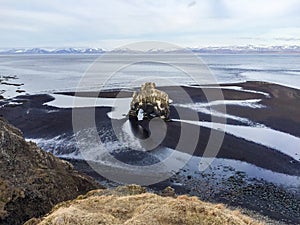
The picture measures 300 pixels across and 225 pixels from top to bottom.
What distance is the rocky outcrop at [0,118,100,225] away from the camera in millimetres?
13289

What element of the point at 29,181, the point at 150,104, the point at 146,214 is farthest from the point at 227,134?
the point at 146,214

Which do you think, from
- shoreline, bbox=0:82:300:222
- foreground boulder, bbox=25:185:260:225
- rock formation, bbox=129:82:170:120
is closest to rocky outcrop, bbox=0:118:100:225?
foreground boulder, bbox=25:185:260:225

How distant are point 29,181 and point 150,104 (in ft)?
89.7

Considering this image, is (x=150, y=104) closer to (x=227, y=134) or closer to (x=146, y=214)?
(x=227, y=134)

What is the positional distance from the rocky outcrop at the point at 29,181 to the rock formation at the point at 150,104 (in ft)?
76.6

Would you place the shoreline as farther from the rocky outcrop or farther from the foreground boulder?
the foreground boulder

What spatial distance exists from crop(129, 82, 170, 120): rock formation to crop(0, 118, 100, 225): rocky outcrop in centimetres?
2335

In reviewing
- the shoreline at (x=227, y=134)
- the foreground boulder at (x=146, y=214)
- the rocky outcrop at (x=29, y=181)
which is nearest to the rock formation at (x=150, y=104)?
the shoreline at (x=227, y=134)

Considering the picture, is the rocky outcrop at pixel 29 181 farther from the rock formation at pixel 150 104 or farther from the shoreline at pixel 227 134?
the rock formation at pixel 150 104

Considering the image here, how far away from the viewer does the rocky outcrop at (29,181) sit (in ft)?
43.6

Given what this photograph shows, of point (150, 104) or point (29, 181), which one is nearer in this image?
point (29, 181)

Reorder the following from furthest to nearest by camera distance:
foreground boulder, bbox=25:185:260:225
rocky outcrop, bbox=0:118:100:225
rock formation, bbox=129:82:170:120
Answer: rock formation, bbox=129:82:170:120, rocky outcrop, bbox=0:118:100:225, foreground boulder, bbox=25:185:260:225

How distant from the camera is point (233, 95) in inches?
2383

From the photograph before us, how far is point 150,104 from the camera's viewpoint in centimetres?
4088
